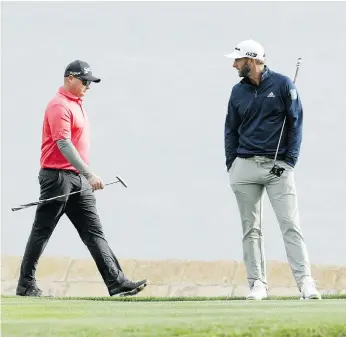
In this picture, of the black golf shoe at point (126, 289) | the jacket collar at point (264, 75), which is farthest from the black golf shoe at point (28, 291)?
the jacket collar at point (264, 75)

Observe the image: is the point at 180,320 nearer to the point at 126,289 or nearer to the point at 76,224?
the point at 126,289

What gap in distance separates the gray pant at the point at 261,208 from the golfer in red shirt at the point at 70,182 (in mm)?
1069

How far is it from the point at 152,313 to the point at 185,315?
37 cm

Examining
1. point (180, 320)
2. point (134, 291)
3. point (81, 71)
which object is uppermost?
point (81, 71)

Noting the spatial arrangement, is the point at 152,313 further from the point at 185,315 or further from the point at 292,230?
the point at 292,230

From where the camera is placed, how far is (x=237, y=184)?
8.90 m

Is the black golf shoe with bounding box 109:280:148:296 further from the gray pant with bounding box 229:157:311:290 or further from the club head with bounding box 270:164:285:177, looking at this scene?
the club head with bounding box 270:164:285:177

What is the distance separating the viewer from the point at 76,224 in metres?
9.66

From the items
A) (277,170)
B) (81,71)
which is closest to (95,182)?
(81,71)

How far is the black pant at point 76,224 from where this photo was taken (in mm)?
9484

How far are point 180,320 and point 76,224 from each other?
347 cm

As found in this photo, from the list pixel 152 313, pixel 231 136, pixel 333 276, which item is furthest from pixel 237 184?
pixel 333 276

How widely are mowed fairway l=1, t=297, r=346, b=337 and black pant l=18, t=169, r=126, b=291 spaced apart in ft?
5.86

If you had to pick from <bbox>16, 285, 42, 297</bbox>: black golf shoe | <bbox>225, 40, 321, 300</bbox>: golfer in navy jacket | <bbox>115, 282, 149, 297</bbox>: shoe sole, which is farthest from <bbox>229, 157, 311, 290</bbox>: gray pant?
<bbox>16, 285, 42, 297</bbox>: black golf shoe
